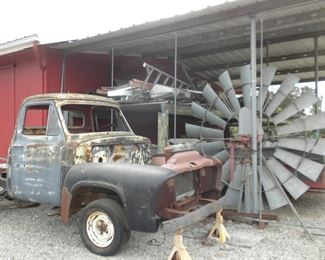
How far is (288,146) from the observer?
23.8 feet

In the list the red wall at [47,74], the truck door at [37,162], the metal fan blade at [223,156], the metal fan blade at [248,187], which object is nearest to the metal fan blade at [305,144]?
the metal fan blade at [223,156]

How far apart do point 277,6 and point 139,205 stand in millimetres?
3926

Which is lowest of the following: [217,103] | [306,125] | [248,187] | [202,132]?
[248,187]

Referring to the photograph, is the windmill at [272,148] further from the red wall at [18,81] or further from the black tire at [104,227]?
the red wall at [18,81]

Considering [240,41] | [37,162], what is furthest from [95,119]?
[240,41]

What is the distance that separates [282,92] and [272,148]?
1070 mm

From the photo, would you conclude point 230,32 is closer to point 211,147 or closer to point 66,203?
point 211,147

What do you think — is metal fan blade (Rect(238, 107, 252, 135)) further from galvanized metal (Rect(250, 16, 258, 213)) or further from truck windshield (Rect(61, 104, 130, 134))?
truck windshield (Rect(61, 104, 130, 134))

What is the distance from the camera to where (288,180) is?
23.2 ft

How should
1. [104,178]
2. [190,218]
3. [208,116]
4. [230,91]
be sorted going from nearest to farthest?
[190,218], [104,178], [230,91], [208,116]

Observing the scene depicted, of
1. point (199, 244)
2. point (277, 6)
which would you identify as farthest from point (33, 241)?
point (277, 6)

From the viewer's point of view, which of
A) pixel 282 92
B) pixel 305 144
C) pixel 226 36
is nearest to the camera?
pixel 305 144

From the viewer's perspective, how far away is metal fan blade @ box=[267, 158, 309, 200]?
274 inches

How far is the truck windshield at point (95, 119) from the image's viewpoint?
6684 mm
